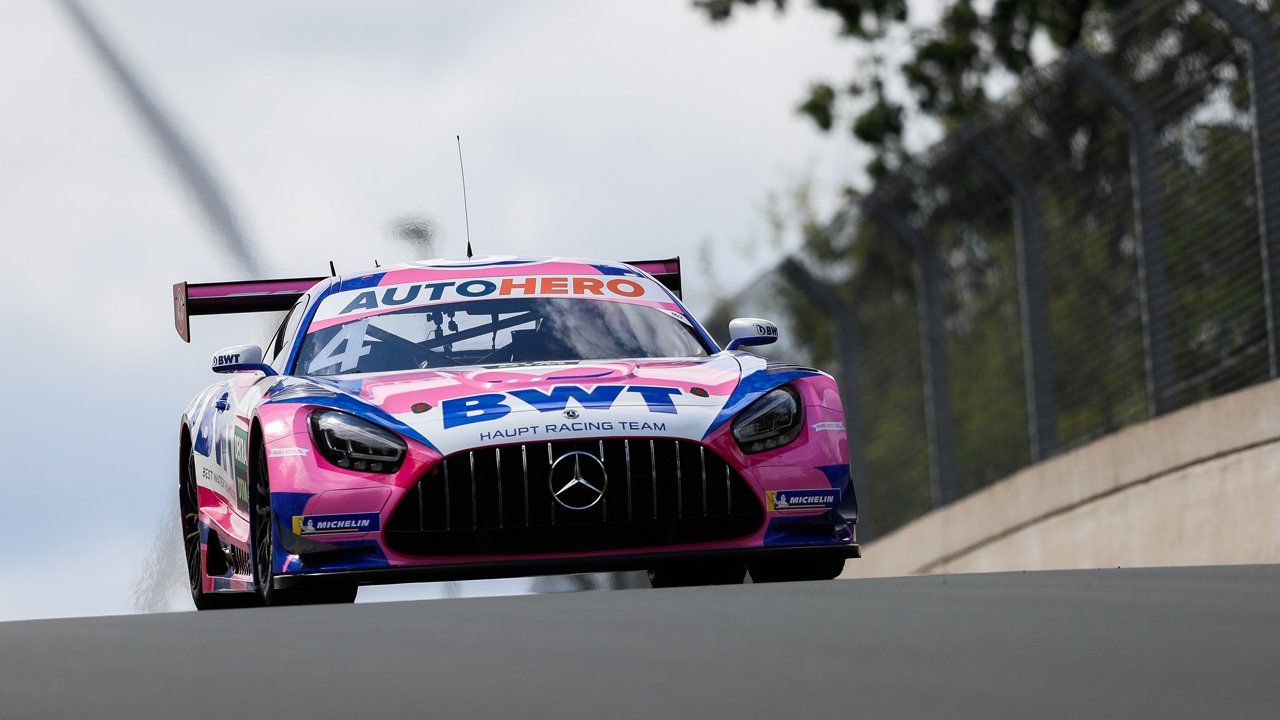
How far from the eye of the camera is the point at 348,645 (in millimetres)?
5805

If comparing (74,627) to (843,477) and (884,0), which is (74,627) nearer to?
(843,477)

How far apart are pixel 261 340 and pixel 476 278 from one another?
8928 mm

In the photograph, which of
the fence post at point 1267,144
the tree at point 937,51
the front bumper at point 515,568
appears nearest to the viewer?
the front bumper at point 515,568

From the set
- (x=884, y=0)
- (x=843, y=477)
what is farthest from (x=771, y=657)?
(x=884, y=0)

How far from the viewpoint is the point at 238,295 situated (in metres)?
12.2

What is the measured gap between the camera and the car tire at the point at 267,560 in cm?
861

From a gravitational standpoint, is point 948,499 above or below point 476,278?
below

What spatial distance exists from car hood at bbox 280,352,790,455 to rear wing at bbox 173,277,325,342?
10.7ft

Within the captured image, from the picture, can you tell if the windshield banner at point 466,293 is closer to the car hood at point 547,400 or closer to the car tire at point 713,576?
the car hood at point 547,400

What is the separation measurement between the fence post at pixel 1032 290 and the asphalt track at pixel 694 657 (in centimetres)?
601

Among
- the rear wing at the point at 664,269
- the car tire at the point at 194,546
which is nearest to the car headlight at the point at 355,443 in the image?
the car tire at the point at 194,546

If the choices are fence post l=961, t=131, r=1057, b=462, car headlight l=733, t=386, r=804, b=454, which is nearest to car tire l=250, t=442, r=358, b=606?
car headlight l=733, t=386, r=804, b=454

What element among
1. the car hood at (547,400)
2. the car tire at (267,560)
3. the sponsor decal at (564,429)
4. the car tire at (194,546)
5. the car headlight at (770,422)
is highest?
the car hood at (547,400)

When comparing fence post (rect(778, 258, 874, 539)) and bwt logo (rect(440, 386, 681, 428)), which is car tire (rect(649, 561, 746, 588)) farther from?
fence post (rect(778, 258, 874, 539))
